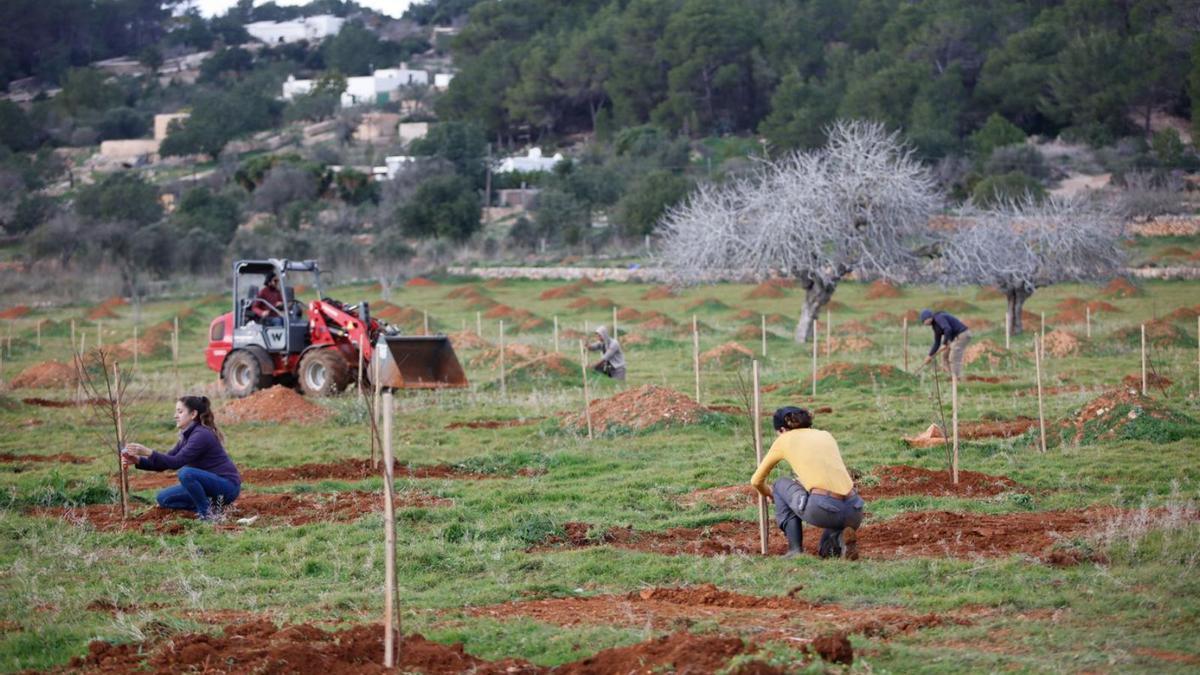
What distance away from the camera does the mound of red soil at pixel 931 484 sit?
1320cm

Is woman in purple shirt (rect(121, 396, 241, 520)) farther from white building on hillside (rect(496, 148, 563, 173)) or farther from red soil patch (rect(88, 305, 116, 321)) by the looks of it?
white building on hillside (rect(496, 148, 563, 173))

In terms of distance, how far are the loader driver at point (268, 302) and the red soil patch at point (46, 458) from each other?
7180 millimetres

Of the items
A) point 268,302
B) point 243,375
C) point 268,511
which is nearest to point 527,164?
point 268,302

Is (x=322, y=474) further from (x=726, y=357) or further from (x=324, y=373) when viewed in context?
(x=726, y=357)

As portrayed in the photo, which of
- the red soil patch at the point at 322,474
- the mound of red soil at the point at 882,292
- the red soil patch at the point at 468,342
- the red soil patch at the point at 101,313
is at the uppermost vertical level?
the red soil patch at the point at 101,313

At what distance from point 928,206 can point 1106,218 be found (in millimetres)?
5245

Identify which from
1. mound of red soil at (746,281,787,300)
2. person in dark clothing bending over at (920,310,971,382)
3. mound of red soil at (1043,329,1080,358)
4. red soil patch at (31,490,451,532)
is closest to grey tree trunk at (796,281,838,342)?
mound of red soil at (1043,329,1080,358)

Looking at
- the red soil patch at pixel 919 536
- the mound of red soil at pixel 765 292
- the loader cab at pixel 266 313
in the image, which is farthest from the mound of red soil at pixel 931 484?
the mound of red soil at pixel 765 292

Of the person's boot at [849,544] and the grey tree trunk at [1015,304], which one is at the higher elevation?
the grey tree trunk at [1015,304]

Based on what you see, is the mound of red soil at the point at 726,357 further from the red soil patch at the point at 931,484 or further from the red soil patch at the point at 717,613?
the red soil patch at the point at 717,613

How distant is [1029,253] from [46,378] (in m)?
21.2

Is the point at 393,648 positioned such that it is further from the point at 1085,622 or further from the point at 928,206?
the point at 928,206

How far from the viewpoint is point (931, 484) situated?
13.5 m

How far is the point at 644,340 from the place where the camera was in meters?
33.4
